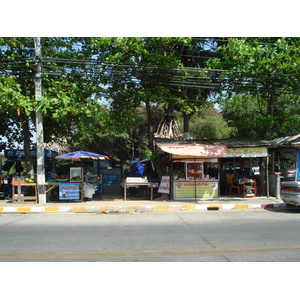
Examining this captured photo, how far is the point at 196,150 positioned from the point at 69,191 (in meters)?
6.09

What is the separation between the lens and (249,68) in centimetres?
1281

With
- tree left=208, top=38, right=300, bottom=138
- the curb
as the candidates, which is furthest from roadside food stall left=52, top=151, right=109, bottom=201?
tree left=208, top=38, right=300, bottom=138

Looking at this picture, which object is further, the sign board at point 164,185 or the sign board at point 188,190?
the sign board at point 164,185

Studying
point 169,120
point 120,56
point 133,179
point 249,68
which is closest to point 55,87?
point 120,56

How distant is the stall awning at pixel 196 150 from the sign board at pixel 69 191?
4.39m

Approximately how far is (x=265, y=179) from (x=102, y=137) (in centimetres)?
1192

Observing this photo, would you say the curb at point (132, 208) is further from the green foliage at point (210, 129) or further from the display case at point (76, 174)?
the green foliage at point (210, 129)

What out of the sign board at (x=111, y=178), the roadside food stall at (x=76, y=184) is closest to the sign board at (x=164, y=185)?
the roadside food stall at (x=76, y=184)

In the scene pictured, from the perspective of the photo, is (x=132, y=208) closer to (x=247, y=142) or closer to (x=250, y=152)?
(x=250, y=152)

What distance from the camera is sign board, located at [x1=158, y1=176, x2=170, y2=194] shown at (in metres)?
13.4

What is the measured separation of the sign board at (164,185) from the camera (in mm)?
13352

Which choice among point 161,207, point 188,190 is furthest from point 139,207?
point 188,190

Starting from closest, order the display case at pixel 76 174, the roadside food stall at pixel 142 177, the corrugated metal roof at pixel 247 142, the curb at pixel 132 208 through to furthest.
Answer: the curb at pixel 132 208
the corrugated metal roof at pixel 247 142
the display case at pixel 76 174
the roadside food stall at pixel 142 177

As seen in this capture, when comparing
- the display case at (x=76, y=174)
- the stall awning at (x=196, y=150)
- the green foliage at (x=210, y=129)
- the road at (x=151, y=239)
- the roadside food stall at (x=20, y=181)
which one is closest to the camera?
the road at (x=151, y=239)
